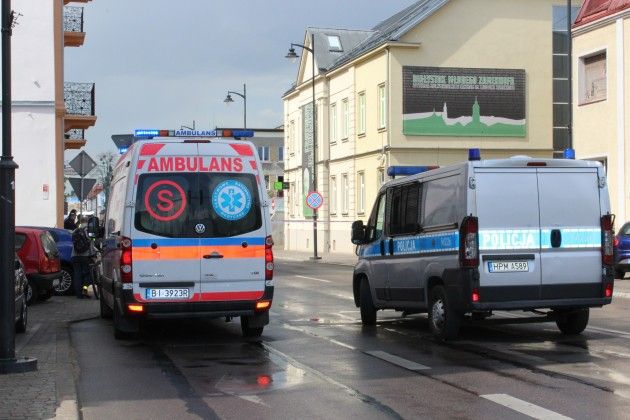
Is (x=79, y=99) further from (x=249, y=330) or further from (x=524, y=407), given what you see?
(x=524, y=407)

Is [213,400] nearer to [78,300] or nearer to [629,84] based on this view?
[78,300]

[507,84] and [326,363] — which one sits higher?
[507,84]

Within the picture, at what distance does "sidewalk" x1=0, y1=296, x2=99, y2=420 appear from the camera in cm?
841

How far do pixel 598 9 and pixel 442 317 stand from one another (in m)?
22.7

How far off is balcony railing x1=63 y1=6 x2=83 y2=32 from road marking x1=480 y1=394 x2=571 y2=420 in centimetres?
3650

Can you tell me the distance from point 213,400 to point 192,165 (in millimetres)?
4918

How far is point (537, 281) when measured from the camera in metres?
12.9

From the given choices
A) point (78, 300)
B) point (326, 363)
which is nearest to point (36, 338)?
point (326, 363)

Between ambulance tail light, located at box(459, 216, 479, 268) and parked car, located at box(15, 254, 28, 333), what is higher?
ambulance tail light, located at box(459, 216, 479, 268)

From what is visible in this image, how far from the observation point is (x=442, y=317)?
43.9 ft

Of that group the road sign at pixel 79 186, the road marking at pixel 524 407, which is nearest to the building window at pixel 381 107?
the road sign at pixel 79 186

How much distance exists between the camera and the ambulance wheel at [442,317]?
1310cm

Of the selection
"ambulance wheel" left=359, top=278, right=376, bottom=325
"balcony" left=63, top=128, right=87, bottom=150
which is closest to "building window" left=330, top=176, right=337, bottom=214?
"balcony" left=63, top=128, right=87, bottom=150

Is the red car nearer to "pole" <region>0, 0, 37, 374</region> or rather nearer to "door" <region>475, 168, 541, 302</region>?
"pole" <region>0, 0, 37, 374</region>
